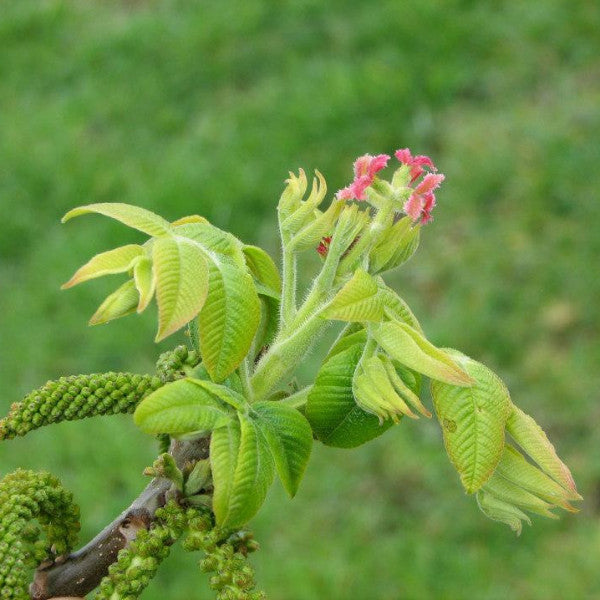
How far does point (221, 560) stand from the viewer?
1.14 meters

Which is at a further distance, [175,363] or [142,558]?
[175,363]

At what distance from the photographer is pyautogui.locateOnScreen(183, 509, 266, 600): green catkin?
112 centimetres

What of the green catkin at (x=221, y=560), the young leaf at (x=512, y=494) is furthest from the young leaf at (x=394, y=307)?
the green catkin at (x=221, y=560)

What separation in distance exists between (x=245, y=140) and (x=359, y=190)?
3615mm

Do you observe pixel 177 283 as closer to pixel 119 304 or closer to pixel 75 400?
pixel 119 304

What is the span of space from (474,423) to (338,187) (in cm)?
337

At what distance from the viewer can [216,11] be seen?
5.50 metres

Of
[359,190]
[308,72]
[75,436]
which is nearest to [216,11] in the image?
[308,72]

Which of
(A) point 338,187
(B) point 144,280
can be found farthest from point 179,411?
(A) point 338,187

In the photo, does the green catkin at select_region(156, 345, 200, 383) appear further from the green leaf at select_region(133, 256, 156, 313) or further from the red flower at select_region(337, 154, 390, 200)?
the red flower at select_region(337, 154, 390, 200)

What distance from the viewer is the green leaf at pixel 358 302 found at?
1.17 metres

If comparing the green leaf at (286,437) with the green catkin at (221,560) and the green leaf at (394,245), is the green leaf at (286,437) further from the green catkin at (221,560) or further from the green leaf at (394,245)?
the green leaf at (394,245)

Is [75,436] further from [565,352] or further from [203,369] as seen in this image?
[203,369]

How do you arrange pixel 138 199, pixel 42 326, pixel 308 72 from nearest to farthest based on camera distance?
pixel 42 326 → pixel 138 199 → pixel 308 72
